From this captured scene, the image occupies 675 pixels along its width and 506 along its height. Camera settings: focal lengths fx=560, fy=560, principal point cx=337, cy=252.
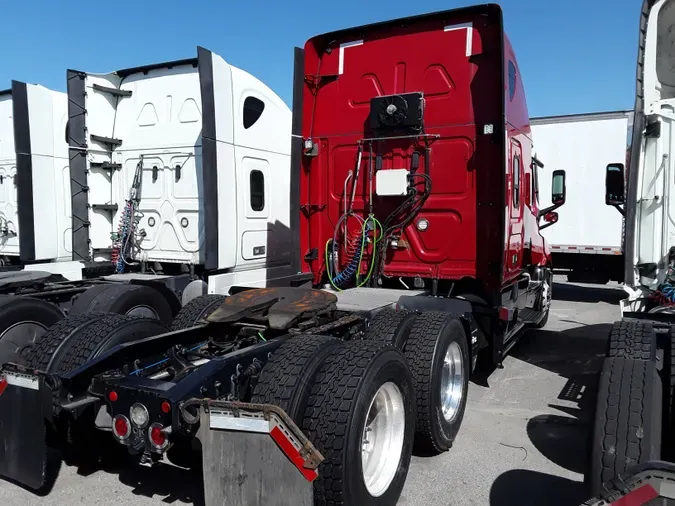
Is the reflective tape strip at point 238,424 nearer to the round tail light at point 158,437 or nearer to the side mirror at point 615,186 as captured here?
the round tail light at point 158,437

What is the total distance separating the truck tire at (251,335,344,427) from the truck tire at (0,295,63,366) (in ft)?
9.19

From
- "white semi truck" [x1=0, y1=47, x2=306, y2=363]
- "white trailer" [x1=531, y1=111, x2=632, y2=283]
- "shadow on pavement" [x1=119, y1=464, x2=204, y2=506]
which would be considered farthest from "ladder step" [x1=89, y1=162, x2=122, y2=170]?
"white trailer" [x1=531, y1=111, x2=632, y2=283]

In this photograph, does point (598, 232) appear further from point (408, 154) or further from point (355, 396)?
point (355, 396)

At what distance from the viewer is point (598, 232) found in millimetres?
12422

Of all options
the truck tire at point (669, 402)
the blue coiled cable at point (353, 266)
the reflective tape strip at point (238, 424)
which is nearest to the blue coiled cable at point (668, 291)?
the truck tire at point (669, 402)

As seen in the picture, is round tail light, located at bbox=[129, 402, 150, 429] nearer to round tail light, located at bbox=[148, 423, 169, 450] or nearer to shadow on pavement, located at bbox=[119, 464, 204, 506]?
round tail light, located at bbox=[148, 423, 169, 450]

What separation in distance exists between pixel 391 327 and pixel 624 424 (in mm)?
1816

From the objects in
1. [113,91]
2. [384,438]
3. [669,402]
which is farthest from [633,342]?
[113,91]

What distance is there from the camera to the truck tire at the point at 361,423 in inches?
111

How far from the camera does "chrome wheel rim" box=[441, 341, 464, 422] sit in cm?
459

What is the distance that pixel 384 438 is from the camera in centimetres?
345

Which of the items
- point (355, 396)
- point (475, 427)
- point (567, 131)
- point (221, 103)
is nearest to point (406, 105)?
point (221, 103)

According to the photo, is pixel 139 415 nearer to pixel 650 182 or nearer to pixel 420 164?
pixel 420 164

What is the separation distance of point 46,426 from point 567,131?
1218 cm
